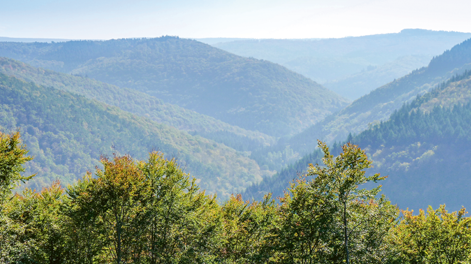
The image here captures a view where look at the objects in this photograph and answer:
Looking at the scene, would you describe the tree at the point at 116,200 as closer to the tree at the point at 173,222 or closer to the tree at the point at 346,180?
the tree at the point at 173,222

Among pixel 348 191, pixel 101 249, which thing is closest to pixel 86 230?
pixel 101 249

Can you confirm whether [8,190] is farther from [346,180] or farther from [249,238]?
[346,180]

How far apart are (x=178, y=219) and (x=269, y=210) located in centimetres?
1081

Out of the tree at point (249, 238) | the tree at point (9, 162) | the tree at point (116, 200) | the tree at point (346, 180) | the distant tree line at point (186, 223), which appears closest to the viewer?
the tree at point (346, 180)

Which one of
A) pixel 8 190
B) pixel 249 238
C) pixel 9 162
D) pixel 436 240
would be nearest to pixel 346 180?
pixel 436 240

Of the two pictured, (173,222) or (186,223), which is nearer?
(173,222)

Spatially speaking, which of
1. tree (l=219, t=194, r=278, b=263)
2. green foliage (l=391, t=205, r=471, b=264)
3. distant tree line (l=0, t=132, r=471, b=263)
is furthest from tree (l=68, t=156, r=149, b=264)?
green foliage (l=391, t=205, r=471, b=264)

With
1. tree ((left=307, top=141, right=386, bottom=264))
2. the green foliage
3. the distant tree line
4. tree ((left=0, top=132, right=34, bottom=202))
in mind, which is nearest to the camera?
tree ((left=307, top=141, right=386, bottom=264))

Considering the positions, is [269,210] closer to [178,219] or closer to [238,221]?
[238,221]

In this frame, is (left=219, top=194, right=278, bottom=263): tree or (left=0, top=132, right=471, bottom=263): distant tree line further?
(left=219, top=194, right=278, bottom=263): tree

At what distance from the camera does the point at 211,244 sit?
38.7 metres

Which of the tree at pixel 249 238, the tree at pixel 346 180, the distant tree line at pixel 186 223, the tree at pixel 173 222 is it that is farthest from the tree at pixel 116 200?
the tree at pixel 346 180

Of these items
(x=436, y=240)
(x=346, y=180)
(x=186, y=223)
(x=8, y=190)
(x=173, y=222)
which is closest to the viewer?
(x=346, y=180)

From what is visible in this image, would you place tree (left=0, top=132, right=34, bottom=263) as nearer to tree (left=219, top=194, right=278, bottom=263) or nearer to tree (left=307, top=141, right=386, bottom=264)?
tree (left=219, top=194, right=278, bottom=263)
